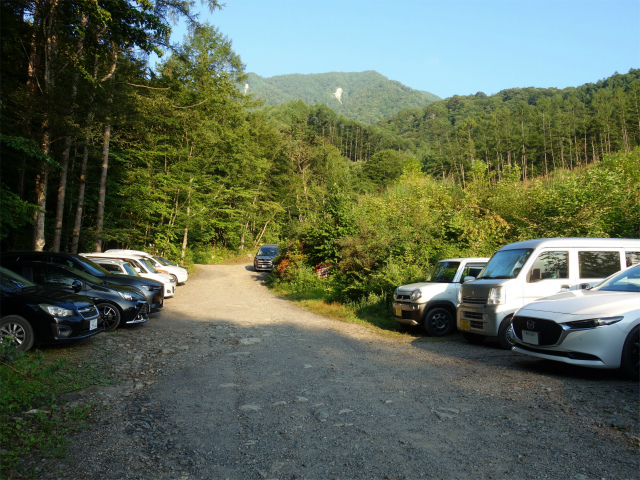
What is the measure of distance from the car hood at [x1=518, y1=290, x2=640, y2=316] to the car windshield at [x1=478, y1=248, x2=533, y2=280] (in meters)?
2.09

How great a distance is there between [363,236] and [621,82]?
114960mm

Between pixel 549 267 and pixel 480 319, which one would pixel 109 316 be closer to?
pixel 480 319

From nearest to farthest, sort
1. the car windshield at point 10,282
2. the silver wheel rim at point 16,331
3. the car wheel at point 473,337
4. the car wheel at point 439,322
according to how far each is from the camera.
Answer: the silver wheel rim at point 16,331, the car windshield at point 10,282, the car wheel at point 473,337, the car wheel at point 439,322

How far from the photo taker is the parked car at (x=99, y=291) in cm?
1045

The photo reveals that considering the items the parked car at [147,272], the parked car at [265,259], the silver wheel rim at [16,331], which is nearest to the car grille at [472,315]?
the silver wheel rim at [16,331]

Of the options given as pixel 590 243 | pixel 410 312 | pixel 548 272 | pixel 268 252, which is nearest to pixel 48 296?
pixel 410 312

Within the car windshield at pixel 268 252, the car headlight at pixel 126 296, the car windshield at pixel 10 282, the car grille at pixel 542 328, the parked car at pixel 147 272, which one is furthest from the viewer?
the car windshield at pixel 268 252

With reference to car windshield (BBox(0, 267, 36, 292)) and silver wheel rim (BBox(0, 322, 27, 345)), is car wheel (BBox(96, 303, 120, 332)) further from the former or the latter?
silver wheel rim (BBox(0, 322, 27, 345))

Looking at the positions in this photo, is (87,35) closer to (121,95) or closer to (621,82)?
(121,95)

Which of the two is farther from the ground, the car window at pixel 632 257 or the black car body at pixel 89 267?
the car window at pixel 632 257

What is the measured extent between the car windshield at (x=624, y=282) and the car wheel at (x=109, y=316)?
9.77 metres

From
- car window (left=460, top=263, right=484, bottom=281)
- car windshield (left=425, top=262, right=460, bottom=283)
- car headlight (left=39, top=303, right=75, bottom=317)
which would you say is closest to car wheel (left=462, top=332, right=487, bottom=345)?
car windshield (left=425, top=262, right=460, bottom=283)

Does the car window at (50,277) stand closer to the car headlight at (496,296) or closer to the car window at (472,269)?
the car headlight at (496,296)

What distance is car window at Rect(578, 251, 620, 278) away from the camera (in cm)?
898
